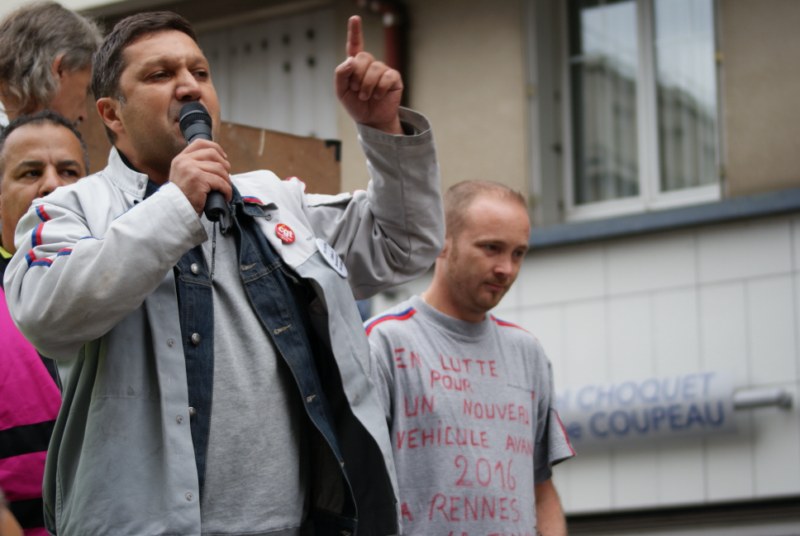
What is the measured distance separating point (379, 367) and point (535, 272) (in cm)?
574

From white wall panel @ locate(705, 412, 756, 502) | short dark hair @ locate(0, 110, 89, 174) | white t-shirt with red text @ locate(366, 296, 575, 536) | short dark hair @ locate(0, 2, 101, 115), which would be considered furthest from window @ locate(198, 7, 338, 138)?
short dark hair @ locate(0, 110, 89, 174)

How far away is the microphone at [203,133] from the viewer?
3102 millimetres

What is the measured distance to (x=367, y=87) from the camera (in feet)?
11.3

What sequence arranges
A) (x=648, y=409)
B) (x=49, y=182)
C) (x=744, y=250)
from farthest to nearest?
1. (x=648, y=409)
2. (x=744, y=250)
3. (x=49, y=182)

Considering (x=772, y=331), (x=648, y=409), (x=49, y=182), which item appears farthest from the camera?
(x=648, y=409)

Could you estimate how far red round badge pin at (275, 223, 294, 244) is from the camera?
11.2 ft

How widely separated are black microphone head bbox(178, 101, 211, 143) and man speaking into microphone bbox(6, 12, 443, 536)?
0.17 feet

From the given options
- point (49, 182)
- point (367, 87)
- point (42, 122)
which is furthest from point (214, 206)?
point (42, 122)

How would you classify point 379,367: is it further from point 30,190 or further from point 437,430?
point 30,190

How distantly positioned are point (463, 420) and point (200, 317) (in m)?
1.55

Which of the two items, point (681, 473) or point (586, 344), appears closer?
point (681, 473)

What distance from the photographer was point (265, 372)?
10.6ft

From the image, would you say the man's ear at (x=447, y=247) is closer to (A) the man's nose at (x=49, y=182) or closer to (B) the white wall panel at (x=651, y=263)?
(A) the man's nose at (x=49, y=182)

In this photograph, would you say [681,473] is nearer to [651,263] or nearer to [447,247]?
[651,263]
